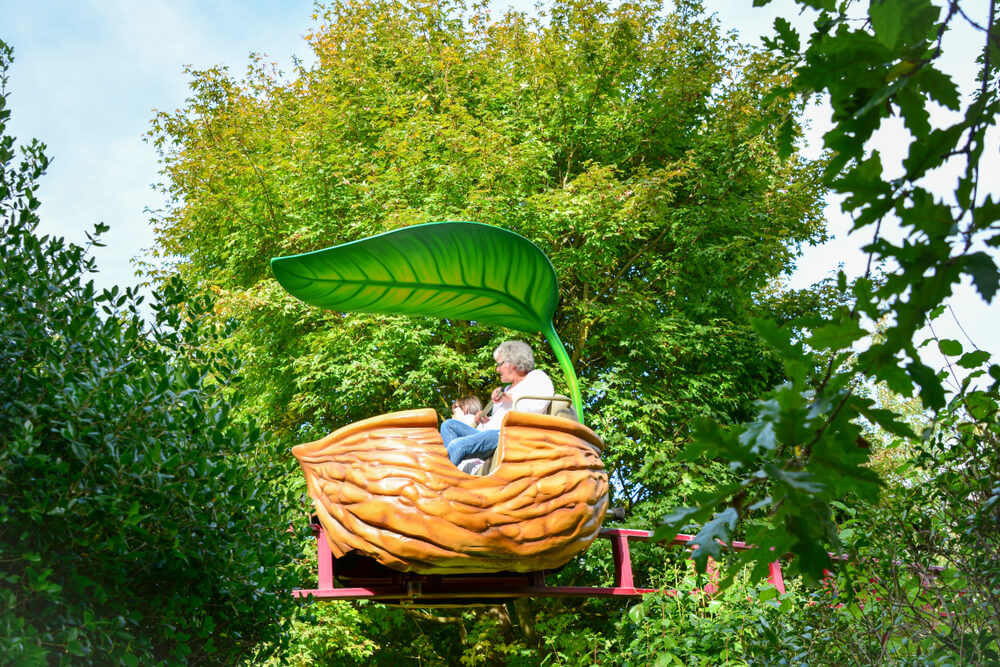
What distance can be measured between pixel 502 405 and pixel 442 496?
974 millimetres

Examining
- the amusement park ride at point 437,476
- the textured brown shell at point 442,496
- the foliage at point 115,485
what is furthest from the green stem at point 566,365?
the foliage at point 115,485

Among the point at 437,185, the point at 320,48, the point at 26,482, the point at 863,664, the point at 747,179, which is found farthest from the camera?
the point at 320,48

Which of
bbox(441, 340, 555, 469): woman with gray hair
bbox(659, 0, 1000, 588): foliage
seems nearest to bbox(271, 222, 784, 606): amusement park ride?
bbox(441, 340, 555, 469): woman with gray hair

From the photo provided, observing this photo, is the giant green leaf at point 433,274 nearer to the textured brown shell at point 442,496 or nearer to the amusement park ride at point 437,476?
the amusement park ride at point 437,476

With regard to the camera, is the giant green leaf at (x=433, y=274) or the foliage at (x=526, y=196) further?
the foliage at (x=526, y=196)

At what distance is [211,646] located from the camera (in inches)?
116

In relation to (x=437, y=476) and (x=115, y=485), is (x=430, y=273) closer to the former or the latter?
(x=437, y=476)

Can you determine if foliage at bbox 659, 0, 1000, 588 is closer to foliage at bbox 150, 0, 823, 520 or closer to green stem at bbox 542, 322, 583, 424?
green stem at bbox 542, 322, 583, 424

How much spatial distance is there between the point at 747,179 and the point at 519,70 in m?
3.16

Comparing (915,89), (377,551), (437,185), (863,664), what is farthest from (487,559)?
(437,185)

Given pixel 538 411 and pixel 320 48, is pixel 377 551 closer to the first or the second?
pixel 538 411

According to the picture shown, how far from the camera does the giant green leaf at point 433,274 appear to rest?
407 centimetres

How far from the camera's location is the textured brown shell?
11.4 feet

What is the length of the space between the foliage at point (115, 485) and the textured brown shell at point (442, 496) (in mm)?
291
